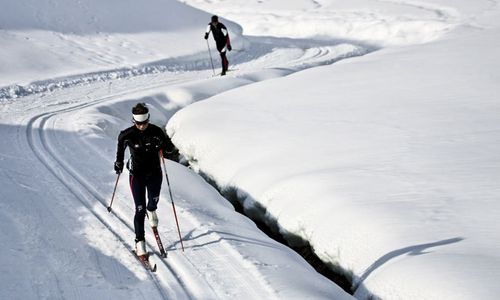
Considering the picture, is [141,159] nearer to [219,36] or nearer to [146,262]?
[146,262]

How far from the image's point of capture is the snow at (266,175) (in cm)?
623

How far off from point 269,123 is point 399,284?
609cm

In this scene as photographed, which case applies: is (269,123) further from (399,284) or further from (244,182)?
(399,284)

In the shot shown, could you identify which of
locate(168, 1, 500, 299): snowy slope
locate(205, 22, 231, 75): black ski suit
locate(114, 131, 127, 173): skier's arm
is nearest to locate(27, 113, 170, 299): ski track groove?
locate(114, 131, 127, 173): skier's arm

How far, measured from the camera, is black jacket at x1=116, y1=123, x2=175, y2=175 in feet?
20.8

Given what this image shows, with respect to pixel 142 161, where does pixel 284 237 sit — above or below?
below

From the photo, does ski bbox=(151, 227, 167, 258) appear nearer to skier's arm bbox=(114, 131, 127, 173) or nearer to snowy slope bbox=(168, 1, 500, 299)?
skier's arm bbox=(114, 131, 127, 173)

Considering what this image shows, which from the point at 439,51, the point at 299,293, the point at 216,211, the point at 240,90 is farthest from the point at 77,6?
the point at 299,293

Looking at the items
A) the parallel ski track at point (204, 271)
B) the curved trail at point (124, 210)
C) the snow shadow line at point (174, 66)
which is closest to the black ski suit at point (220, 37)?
the curved trail at point (124, 210)

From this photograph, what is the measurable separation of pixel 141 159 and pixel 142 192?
408mm

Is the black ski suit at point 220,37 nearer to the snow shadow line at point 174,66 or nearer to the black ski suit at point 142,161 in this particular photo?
the snow shadow line at point 174,66

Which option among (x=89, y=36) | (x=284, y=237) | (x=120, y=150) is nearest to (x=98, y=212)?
(x=120, y=150)

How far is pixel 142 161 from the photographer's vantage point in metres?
6.41

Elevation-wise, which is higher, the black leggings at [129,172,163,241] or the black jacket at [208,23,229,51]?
the black jacket at [208,23,229,51]
